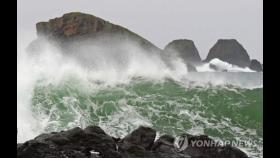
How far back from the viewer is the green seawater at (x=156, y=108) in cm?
1722

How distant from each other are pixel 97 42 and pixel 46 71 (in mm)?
13021

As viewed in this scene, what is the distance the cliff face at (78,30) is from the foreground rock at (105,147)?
29162 millimetres

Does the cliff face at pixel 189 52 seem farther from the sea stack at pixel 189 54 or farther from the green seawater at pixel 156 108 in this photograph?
the green seawater at pixel 156 108

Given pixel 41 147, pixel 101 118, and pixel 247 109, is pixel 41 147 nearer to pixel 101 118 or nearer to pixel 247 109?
pixel 101 118

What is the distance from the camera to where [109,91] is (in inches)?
981

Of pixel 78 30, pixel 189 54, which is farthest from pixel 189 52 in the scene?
pixel 78 30

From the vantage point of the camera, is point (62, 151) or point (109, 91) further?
point (109, 91)

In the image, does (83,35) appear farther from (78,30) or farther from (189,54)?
(189,54)

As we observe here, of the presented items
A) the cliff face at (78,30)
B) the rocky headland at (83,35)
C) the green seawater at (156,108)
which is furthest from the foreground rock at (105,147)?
the cliff face at (78,30)

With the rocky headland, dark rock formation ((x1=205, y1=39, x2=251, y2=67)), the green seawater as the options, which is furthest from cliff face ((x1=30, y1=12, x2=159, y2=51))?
dark rock formation ((x1=205, y1=39, x2=251, y2=67))

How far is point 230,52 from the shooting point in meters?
101

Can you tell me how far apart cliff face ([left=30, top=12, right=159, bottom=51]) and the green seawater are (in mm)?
13692
